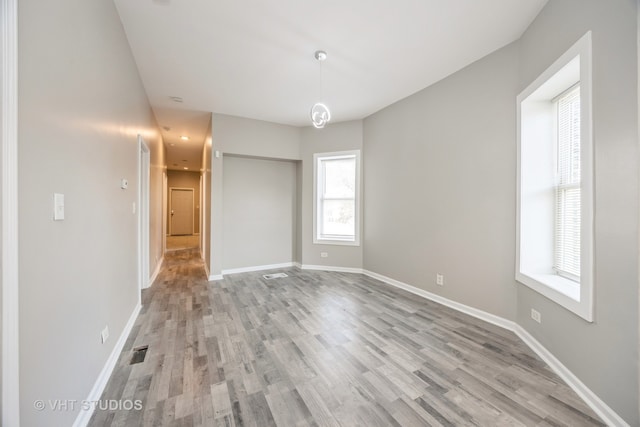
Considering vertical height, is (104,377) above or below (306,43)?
below

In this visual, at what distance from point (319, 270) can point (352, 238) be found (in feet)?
3.01

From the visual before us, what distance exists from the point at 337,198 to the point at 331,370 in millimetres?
3401

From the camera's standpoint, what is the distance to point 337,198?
4961 millimetres

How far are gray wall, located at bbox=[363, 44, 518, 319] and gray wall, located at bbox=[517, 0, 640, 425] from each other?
88 cm

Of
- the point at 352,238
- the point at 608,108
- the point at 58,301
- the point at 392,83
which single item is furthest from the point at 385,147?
the point at 58,301

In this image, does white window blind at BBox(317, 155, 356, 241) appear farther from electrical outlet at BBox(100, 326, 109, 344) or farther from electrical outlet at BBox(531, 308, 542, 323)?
electrical outlet at BBox(100, 326, 109, 344)

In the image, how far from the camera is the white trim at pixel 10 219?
83 cm

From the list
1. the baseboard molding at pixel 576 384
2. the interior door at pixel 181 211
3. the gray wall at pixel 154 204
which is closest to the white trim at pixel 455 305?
the baseboard molding at pixel 576 384

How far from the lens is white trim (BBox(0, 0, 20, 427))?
0.83 m

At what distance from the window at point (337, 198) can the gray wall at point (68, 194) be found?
130 inches

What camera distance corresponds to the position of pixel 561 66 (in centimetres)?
188

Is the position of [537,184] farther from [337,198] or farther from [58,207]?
[58,207]

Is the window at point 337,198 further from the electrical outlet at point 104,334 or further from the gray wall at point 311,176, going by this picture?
the electrical outlet at point 104,334

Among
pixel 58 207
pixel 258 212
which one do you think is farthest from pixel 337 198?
pixel 58 207
